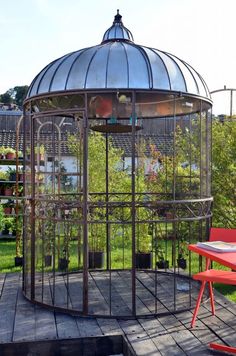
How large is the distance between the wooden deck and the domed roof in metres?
2.61

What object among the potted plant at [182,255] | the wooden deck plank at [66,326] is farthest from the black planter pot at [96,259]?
the wooden deck plank at [66,326]

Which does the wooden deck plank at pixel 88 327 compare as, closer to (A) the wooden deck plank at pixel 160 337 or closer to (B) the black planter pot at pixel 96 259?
(A) the wooden deck plank at pixel 160 337

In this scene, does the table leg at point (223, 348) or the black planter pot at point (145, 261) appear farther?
the black planter pot at point (145, 261)

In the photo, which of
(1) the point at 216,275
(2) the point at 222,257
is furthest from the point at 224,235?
(2) the point at 222,257

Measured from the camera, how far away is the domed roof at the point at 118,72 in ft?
16.9

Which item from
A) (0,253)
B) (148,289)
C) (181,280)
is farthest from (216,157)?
Answer: (0,253)

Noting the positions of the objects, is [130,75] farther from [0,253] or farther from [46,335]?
[0,253]

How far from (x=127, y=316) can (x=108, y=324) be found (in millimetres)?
307

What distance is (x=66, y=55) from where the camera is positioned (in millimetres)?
5723

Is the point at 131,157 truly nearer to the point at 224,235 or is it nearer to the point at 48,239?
the point at 224,235

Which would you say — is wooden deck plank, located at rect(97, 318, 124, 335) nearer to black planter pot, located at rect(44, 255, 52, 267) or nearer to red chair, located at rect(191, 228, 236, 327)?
red chair, located at rect(191, 228, 236, 327)

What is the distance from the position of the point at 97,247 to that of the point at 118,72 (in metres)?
4.50

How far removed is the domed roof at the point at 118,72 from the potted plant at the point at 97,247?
3.58 meters

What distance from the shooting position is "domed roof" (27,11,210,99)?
5.15 meters
